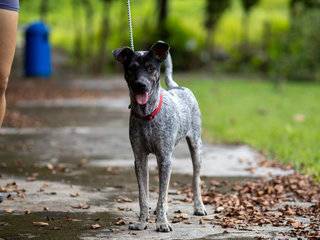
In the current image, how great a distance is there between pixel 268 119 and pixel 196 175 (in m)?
8.50

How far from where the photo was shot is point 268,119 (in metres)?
13.9

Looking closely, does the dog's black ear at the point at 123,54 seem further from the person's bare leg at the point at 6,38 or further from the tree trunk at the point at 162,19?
the tree trunk at the point at 162,19

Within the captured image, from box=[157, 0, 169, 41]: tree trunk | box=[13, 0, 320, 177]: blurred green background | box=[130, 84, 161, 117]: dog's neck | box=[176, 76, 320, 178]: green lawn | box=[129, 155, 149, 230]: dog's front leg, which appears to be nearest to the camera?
box=[130, 84, 161, 117]: dog's neck

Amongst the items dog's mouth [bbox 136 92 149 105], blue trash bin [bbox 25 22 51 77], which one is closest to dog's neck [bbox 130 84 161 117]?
dog's mouth [bbox 136 92 149 105]

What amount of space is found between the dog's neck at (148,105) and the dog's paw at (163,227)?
3.32 feet

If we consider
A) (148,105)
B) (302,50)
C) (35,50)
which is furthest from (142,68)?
(35,50)

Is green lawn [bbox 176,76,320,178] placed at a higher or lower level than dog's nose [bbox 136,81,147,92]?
lower

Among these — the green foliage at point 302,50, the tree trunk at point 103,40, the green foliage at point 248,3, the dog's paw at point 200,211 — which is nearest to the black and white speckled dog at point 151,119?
the dog's paw at point 200,211

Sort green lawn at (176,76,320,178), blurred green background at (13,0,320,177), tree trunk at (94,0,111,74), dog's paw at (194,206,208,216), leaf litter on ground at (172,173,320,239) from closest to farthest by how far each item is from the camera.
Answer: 1. leaf litter on ground at (172,173,320,239)
2. dog's paw at (194,206,208,216)
3. green lawn at (176,76,320,178)
4. blurred green background at (13,0,320,177)
5. tree trunk at (94,0,111,74)

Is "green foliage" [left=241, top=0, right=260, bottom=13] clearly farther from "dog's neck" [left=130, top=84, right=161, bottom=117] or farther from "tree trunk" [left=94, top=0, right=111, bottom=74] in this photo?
"dog's neck" [left=130, top=84, right=161, bottom=117]

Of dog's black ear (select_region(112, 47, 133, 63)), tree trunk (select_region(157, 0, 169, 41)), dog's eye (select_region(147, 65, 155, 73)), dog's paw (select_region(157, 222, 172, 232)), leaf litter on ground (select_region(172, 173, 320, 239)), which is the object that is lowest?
leaf litter on ground (select_region(172, 173, 320, 239))

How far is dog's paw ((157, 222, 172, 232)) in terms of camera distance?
16.3ft

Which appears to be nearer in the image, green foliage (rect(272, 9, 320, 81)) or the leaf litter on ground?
the leaf litter on ground

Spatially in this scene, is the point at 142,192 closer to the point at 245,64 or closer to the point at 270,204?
the point at 270,204
